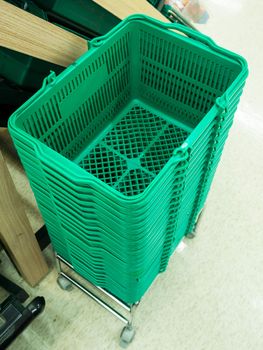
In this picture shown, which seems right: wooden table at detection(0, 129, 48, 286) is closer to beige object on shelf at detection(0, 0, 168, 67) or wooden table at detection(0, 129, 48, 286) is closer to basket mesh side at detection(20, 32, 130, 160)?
basket mesh side at detection(20, 32, 130, 160)

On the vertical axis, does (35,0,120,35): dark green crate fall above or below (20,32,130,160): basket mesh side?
above

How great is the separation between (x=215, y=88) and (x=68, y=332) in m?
0.99

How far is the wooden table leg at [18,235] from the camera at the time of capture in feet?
3.58

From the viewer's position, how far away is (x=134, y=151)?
4.27 feet

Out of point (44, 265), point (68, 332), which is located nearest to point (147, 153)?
point (44, 265)

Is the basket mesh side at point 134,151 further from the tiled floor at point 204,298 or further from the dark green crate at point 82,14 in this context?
the tiled floor at point 204,298

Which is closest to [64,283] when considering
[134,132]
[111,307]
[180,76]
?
[111,307]

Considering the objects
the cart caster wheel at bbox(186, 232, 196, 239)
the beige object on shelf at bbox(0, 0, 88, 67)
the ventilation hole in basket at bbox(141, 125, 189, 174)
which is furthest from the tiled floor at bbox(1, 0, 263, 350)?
the beige object on shelf at bbox(0, 0, 88, 67)

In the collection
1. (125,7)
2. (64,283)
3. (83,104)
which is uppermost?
(125,7)

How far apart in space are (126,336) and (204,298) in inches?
13.2

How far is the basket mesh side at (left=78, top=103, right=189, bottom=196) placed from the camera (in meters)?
1.21

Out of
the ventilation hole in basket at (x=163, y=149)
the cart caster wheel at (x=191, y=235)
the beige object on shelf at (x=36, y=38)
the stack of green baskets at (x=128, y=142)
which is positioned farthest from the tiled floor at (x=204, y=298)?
the beige object on shelf at (x=36, y=38)

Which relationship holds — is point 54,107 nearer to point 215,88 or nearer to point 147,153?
point 147,153

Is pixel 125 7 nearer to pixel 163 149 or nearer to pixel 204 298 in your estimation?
pixel 163 149
